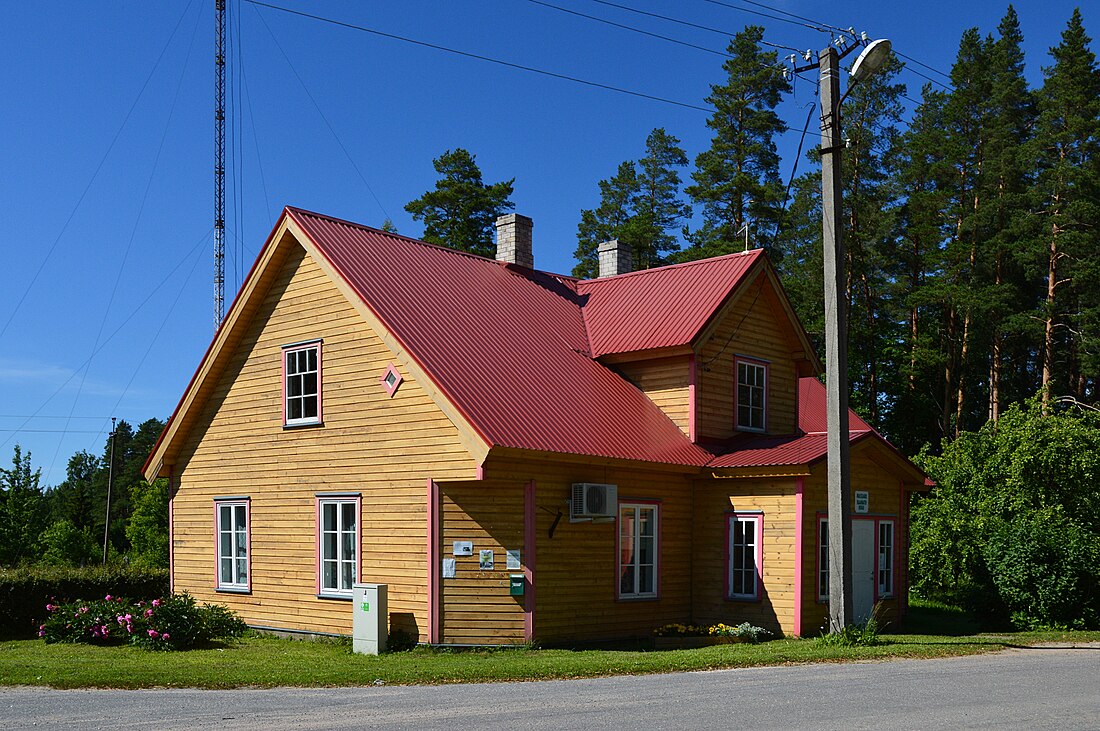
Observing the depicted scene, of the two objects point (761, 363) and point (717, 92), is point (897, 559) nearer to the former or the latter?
point (761, 363)

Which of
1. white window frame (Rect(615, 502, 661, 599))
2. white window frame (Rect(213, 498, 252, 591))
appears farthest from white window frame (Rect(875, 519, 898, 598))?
white window frame (Rect(213, 498, 252, 591))

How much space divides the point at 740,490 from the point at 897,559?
4848 millimetres

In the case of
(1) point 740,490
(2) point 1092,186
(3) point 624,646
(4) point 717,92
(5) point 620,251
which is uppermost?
(4) point 717,92

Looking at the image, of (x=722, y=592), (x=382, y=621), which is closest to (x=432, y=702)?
(x=382, y=621)

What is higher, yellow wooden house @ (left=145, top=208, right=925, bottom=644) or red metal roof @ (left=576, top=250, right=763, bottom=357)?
red metal roof @ (left=576, top=250, right=763, bottom=357)

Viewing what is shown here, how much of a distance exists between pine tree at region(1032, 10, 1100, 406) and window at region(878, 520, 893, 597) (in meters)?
18.1

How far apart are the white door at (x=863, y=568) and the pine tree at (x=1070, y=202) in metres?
19.2

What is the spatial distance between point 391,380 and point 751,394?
8.36 metres

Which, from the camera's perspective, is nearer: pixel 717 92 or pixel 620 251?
pixel 620 251

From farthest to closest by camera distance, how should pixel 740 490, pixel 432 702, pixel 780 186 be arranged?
pixel 780 186, pixel 740 490, pixel 432 702

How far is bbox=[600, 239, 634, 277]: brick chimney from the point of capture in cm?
2683

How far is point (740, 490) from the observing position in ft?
64.5

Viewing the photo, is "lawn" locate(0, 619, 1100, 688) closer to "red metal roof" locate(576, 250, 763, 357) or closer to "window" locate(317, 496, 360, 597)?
"window" locate(317, 496, 360, 597)

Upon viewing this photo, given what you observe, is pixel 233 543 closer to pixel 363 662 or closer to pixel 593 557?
pixel 363 662
